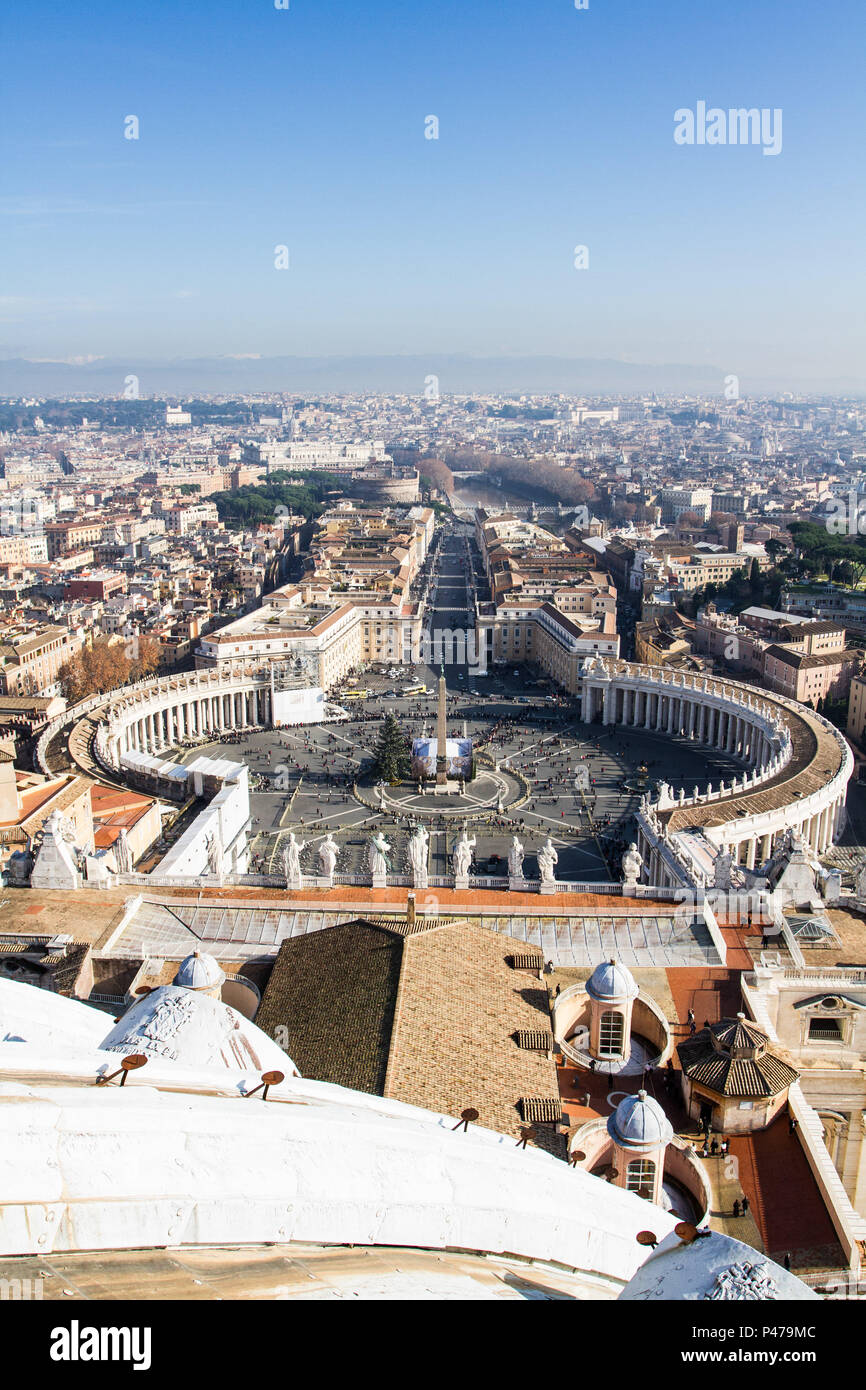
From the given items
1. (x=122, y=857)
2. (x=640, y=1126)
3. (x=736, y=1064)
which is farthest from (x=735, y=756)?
(x=640, y=1126)

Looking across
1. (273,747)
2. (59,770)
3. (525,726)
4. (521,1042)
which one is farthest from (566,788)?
(521,1042)

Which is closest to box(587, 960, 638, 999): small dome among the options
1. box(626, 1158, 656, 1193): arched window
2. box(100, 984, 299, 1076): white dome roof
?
box(626, 1158, 656, 1193): arched window

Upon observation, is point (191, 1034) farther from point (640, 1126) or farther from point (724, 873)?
point (724, 873)

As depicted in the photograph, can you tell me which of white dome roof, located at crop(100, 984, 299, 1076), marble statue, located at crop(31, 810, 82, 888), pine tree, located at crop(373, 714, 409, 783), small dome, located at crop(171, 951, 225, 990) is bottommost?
pine tree, located at crop(373, 714, 409, 783)

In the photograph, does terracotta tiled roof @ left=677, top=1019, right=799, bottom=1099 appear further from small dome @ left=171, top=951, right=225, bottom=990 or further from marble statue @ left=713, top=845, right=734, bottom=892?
marble statue @ left=713, top=845, right=734, bottom=892

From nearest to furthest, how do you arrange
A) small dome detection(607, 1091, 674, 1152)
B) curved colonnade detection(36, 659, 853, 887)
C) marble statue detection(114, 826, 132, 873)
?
small dome detection(607, 1091, 674, 1152), marble statue detection(114, 826, 132, 873), curved colonnade detection(36, 659, 853, 887)

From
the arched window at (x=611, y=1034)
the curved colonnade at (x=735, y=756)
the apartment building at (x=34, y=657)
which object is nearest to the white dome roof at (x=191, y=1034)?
the arched window at (x=611, y=1034)
